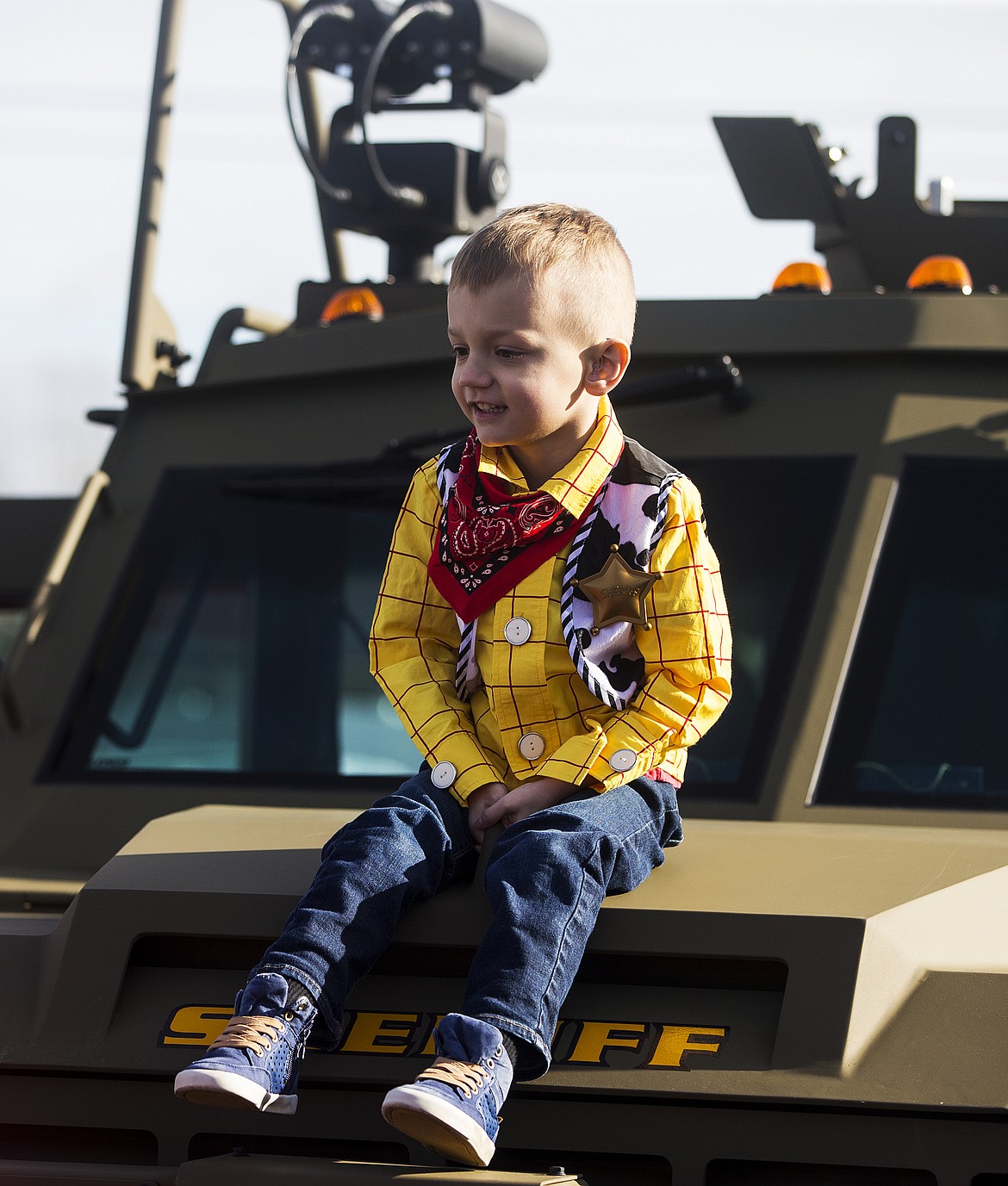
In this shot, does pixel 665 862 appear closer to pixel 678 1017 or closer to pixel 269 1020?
pixel 678 1017

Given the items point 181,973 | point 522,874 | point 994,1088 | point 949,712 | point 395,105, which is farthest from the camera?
point 395,105

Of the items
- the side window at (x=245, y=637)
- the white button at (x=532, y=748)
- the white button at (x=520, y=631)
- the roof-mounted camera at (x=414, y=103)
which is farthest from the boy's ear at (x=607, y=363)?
the roof-mounted camera at (x=414, y=103)

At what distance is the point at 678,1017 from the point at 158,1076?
709mm

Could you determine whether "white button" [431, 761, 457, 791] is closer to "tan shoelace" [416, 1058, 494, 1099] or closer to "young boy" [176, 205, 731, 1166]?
"young boy" [176, 205, 731, 1166]

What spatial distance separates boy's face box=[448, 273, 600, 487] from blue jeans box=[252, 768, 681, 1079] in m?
0.54

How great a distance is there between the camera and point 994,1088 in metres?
2.06

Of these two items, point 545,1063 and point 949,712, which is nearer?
point 545,1063

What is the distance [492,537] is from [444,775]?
1.19 ft

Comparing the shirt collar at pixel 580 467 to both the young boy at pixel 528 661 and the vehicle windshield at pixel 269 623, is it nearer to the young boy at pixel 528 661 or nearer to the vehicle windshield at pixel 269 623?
the young boy at pixel 528 661

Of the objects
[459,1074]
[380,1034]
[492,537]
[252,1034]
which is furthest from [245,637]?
[459,1074]

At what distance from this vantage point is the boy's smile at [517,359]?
2.35 m

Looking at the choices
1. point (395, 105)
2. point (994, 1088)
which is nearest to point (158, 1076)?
point (994, 1088)

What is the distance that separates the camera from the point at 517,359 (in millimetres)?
2373

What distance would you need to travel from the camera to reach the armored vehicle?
7.07 feet
